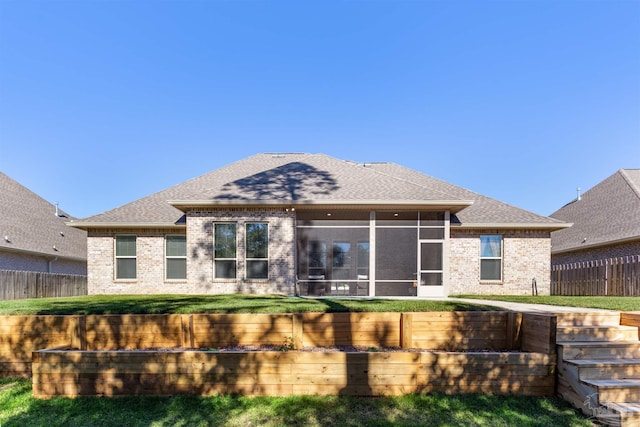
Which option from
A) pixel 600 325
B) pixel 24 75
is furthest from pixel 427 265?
pixel 24 75

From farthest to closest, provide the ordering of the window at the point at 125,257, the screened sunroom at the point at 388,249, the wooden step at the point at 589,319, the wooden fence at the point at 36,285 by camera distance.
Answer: the window at the point at 125,257, the wooden fence at the point at 36,285, the screened sunroom at the point at 388,249, the wooden step at the point at 589,319

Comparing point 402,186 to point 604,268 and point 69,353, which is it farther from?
point 69,353

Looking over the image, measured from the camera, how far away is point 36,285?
44.3 ft

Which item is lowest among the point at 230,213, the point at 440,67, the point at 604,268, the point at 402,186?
the point at 604,268

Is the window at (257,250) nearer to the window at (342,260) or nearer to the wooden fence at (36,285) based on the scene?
the window at (342,260)

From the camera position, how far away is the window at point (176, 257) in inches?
520

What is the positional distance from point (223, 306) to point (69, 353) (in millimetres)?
2413

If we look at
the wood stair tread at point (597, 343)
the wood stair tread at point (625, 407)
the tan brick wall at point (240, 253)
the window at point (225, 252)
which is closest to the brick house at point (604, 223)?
the wood stair tread at point (597, 343)

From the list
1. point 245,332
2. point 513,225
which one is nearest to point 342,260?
point 513,225

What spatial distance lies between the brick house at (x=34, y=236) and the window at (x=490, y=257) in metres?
18.9

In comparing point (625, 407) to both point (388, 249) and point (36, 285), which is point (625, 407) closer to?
point (388, 249)

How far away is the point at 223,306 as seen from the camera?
641 cm

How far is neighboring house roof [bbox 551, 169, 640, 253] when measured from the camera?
44.3 feet

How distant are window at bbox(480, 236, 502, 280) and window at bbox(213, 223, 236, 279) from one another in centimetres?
961
